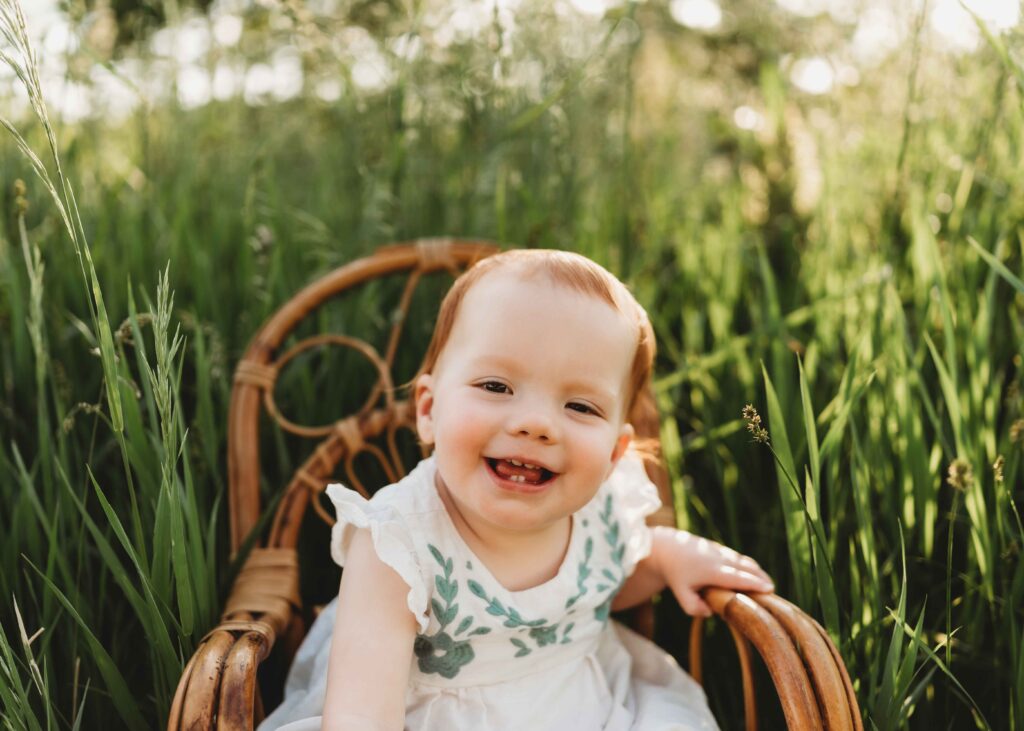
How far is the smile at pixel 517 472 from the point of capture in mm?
1310

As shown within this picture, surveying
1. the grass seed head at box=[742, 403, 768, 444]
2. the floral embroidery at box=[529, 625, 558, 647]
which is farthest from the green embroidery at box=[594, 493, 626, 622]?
the grass seed head at box=[742, 403, 768, 444]

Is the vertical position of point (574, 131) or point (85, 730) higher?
point (574, 131)

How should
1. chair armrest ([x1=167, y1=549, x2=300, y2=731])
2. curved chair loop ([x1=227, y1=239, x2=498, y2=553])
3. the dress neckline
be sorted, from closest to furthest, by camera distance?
1. chair armrest ([x1=167, y1=549, x2=300, y2=731])
2. the dress neckline
3. curved chair loop ([x1=227, y1=239, x2=498, y2=553])

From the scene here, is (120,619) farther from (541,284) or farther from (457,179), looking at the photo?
(457,179)

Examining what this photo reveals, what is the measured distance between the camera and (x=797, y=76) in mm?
3189

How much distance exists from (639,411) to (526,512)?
1.79ft

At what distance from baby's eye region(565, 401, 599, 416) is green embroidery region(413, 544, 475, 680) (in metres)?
0.30

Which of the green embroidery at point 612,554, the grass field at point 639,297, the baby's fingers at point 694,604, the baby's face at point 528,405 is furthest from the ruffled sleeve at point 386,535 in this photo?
the baby's fingers at point 694,604

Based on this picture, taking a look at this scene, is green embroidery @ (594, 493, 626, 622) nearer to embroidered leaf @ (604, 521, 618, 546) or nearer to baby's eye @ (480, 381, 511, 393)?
embroidered leaf @ (604, 521, 618, 546)

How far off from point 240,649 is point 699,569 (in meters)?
0.75

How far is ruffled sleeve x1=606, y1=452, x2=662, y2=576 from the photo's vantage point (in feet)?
5.31

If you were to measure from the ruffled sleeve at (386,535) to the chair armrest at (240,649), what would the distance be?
0.56 ft

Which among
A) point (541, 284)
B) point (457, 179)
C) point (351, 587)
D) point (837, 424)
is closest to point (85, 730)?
point (351, 587)

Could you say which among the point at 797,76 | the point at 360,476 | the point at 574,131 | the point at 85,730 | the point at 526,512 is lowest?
the point at 85,730
